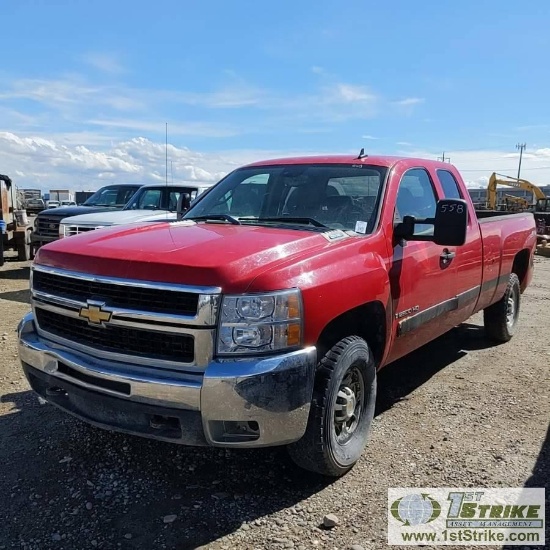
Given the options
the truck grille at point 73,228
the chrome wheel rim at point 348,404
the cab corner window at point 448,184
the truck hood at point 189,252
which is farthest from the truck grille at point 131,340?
the truck grille at point 73,228

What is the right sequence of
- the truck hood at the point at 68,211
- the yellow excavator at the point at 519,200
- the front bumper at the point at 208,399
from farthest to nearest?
1. the yellow excavator at the point at 519,200
2. the truck hood at the point at 68,211
3. the front bumper at the point at 208,399

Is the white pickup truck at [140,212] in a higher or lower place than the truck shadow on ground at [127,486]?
higher

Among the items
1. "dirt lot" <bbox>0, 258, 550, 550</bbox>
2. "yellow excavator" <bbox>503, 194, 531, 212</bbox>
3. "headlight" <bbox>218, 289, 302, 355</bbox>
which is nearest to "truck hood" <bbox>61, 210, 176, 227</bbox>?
"dirt lot" <bbox>0, 258, 550, 550</bbox>

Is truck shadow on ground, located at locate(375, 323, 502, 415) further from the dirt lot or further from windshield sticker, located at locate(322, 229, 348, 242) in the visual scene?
windshield sticker, located at locate(322, 229, 348, 242)

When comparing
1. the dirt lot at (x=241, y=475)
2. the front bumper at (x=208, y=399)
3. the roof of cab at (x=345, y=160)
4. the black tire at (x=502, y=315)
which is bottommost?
the dirt lot at (x=241, y=475)

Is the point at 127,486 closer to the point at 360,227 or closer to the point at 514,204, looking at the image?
the point at 360,227

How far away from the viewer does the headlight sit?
264 centimetres

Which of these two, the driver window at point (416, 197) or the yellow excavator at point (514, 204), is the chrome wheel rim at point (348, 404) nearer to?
the driver window at point (416, 197)

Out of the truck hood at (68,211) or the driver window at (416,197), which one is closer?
the driver window at (416,197)

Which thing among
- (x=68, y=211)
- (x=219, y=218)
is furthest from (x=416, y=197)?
(x=68, y=211)

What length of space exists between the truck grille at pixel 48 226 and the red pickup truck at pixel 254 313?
720 cm

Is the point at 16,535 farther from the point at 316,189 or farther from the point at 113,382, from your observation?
the point at 316,189

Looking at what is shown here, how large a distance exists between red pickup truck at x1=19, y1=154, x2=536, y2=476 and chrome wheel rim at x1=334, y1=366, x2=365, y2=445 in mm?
12

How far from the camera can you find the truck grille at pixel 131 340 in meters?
2.73
